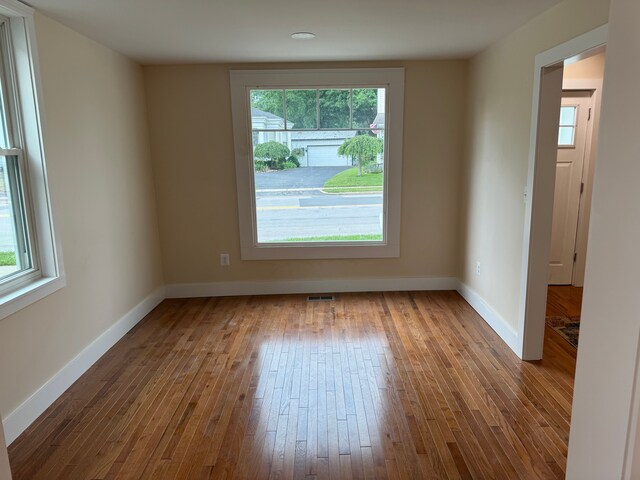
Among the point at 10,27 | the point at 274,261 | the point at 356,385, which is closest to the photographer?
the point at 10,27

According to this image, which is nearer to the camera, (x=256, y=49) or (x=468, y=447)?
(x=468, y=447)

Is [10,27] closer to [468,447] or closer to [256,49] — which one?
[256,49]

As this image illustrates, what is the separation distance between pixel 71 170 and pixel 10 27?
840 mm

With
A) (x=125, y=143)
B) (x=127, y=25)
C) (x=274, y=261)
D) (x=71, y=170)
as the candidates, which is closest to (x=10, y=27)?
(x=127, y=25)

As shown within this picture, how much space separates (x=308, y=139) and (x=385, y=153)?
78 cm

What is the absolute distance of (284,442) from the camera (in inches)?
84.3

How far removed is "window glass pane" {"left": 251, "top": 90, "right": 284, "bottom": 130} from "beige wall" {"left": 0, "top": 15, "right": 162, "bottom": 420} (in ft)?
3.41

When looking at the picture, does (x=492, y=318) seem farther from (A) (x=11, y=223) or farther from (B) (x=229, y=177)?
(A) (x=11, y=223)

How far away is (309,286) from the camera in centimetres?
446

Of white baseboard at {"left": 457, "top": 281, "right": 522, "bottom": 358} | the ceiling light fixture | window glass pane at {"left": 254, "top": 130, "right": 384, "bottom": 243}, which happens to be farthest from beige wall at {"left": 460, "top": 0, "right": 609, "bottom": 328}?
the ceiling light fixture

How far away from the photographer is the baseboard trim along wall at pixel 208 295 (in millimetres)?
2355

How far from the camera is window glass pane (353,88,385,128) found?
163 inches

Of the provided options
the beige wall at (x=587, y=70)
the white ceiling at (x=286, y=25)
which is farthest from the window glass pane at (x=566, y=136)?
the white ceiling at (x=286, y=25)

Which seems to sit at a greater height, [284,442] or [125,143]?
[125,143]
